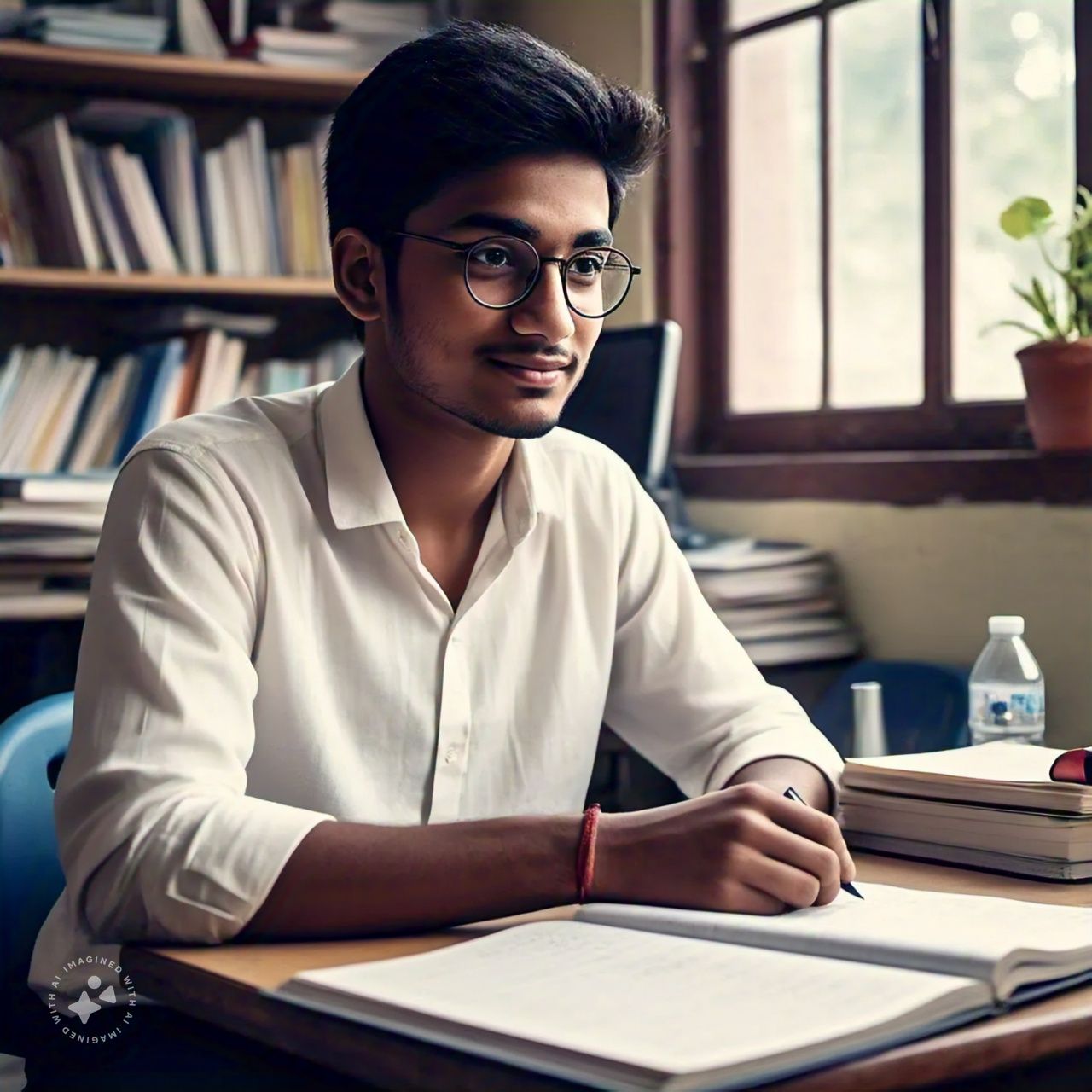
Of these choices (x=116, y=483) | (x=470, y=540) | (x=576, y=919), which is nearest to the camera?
(x=576, y=919)

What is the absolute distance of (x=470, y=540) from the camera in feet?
5.21

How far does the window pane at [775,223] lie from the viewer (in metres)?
2.83

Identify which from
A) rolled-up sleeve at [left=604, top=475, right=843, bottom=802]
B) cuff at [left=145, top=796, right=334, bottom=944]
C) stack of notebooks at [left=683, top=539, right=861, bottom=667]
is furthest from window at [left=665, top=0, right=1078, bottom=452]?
cuff at [left=145, top=796, right=334, bottom=944]

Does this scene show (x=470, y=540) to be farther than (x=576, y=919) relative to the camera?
Yes

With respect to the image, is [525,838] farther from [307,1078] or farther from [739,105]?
[739,105]

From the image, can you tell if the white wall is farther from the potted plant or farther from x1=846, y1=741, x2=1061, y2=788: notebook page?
x1=846, y1=741, x2=1061, y2=788: notebook page

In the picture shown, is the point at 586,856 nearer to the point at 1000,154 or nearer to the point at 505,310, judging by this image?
the point at 505,310

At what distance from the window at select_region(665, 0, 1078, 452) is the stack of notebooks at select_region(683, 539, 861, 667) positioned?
31 cm

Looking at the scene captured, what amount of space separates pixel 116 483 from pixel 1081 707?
138 centimetres

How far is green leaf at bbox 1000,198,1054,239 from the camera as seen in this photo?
83.7 inches

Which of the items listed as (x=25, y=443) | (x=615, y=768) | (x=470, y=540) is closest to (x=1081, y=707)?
(x=615, y=768)

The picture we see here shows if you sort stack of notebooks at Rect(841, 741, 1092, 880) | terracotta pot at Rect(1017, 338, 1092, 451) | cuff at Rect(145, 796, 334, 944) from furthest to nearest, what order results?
terracotta pot at Rect(1017, 338, 1092, 451)
stack of notebooks at Rect(841, 741, 1092, 880)
cuff at Rect(145, 796, 334, 944)

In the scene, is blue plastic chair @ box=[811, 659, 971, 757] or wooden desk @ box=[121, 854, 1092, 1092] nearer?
wooden desk @ box=[121, 854, 1092, 1092]

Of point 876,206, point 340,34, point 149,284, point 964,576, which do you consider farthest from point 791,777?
point 340,34
